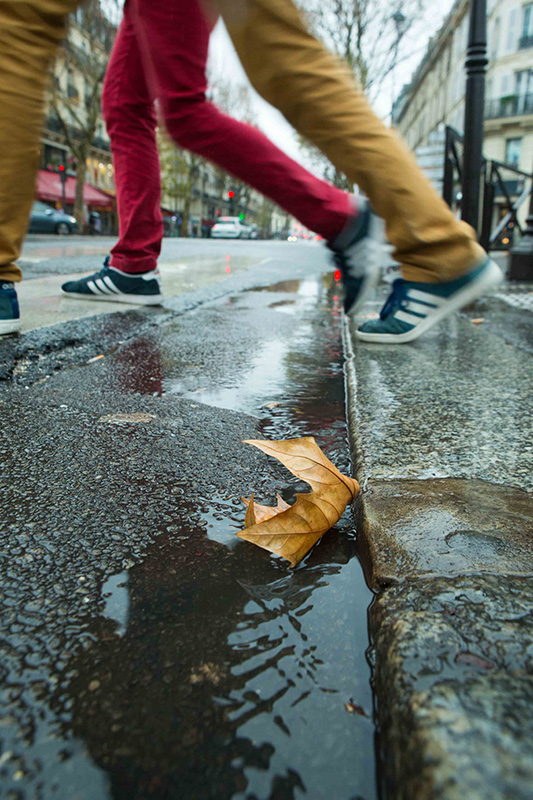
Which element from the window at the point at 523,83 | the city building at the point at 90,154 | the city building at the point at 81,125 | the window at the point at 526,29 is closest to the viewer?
the city building at the point at 81,125

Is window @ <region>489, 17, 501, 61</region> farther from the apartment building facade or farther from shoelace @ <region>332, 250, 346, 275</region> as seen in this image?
shoelace @ <region>332, 250, 346, 275</region>

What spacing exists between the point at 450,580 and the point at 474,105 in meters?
4.38

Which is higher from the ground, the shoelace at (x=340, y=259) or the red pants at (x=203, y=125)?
the red pants at (x=203, y=125)

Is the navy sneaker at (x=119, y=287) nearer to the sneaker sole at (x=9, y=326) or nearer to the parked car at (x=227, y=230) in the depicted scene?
the sneaker sole at (x=9, y=326)

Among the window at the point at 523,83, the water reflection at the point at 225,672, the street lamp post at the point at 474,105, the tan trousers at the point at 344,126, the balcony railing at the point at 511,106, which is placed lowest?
the water reflection at the point at 225,672

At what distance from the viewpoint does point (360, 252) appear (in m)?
2.20

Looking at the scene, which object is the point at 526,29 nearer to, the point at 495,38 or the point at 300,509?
the point at 495,38

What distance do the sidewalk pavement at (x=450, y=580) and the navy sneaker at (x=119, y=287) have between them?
1.93 metres

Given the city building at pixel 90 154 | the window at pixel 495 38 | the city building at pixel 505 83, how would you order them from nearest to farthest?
the city building at pixel 90 154, the city building at pixel 505 83, the window at pixel 495 38

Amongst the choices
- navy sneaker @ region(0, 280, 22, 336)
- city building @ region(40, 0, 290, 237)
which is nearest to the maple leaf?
navy sneaker @ region(0, 280, 22, 336)

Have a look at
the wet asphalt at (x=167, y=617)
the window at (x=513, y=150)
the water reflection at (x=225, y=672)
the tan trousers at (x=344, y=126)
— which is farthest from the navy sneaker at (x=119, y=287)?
the window at (x=513, y=150)

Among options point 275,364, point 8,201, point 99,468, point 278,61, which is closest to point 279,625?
point 99,468

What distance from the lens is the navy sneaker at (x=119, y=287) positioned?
10.6 feet

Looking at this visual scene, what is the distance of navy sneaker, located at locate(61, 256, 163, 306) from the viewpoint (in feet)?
10.6
